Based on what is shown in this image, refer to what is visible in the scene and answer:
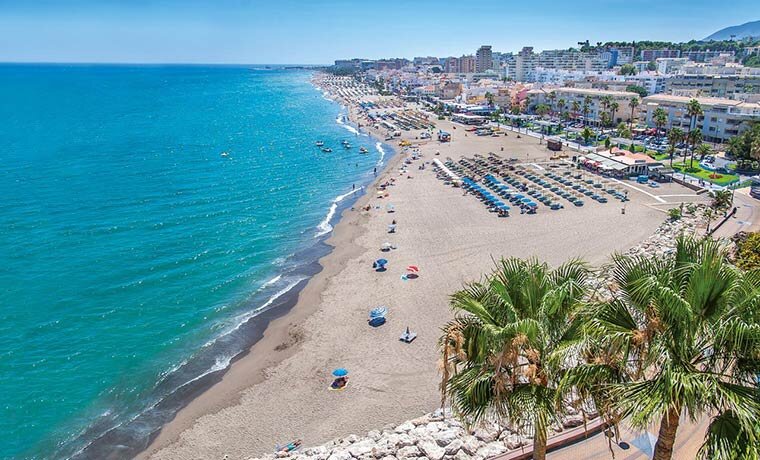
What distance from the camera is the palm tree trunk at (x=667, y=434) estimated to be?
8305 mm

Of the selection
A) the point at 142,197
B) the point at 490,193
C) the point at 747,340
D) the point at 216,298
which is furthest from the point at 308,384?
the point at 142,197

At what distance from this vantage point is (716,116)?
268 feet

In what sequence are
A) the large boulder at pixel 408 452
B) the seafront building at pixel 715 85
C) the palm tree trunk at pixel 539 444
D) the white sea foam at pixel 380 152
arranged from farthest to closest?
the seafront building at pixel 715 85 < the white sea foam at pixel 380 152 < the large boulder at pixel 408 452 < the palm tree trunk at pixel 539 444

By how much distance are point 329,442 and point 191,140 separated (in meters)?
95.4

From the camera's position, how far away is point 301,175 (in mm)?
78938

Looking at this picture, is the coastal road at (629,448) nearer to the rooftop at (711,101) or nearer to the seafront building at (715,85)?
the rooftop at (711,101)

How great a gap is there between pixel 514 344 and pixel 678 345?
2.45 metres

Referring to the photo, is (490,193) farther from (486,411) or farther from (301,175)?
(486,411)

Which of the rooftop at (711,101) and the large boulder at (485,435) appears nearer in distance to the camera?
the large boulder at (485,435)

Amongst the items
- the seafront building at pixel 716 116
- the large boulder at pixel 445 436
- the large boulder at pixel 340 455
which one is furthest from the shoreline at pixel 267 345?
the seafront building at pixel 716 116

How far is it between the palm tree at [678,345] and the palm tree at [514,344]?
1.85 feet

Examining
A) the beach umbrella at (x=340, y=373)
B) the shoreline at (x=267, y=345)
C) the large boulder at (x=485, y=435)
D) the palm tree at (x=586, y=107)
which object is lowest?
A: the shoreline at (x=267, y=345)

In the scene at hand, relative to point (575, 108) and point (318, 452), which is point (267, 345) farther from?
point (575, 108)

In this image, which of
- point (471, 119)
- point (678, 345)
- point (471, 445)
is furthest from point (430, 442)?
point (471, 119)
